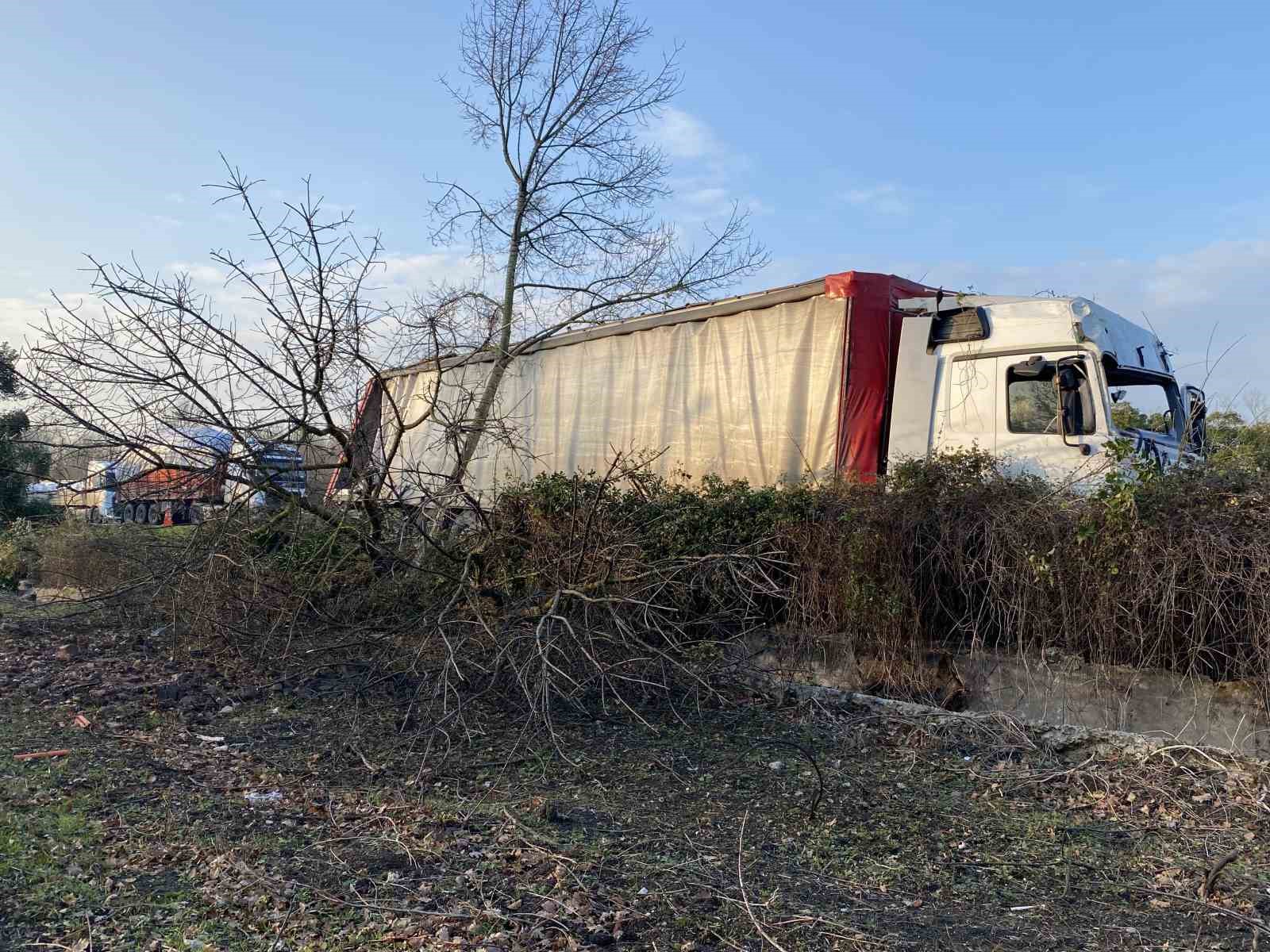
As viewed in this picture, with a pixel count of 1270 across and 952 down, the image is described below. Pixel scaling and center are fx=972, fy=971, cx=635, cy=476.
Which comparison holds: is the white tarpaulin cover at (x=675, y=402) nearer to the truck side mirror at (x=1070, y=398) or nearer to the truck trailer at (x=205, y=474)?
the truck trailer at (x=205, y=474)

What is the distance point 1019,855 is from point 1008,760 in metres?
1.15

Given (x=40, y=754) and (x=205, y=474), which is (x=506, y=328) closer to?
(x=205, y=474)

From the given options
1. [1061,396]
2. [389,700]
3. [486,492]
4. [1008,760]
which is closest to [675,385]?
[486,492]

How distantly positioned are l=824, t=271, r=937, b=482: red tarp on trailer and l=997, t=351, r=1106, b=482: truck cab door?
98 cm

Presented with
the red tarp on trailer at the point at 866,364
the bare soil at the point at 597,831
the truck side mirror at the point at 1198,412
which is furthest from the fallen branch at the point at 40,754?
the truck side mirror at the point at 1198,412

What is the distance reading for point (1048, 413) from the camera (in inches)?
299

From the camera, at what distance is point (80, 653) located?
7.85m

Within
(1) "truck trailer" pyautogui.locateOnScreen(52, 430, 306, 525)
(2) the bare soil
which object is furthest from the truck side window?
(1) "truck trailer" pyautogui.locateOnScreen(52, 430, 306, 525)

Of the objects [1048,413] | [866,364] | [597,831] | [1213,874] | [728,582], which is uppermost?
[866,364]

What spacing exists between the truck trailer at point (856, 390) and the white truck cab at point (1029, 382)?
0.01 metres

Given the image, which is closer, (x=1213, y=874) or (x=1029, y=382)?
(x=1213, y=874)

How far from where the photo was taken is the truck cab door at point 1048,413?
7.34m

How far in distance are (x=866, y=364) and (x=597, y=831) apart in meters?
5.34

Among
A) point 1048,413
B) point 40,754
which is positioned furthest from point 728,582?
point 40,754
